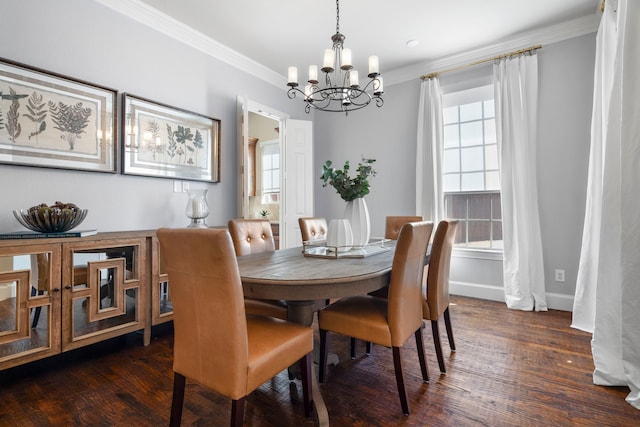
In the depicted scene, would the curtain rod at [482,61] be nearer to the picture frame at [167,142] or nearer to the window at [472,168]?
the window at [472,168]

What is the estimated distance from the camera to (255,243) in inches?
98.4

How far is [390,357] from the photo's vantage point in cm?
226

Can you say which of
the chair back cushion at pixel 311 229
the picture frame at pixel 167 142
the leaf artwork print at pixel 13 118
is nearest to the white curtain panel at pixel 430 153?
the chair back cushion at pixel 311 229

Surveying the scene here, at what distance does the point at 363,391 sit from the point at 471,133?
10.5 ft

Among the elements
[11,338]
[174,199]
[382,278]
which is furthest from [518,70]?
[11,338]

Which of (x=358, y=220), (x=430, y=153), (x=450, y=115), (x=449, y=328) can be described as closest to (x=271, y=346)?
(x=358, y=220)

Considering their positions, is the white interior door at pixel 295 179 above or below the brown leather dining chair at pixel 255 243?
above

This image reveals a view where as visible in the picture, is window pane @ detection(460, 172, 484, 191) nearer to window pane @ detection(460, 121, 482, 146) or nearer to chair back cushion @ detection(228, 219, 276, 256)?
window pane @ detection(460, 121, 482, 146)

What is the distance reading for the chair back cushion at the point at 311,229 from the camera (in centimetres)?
291

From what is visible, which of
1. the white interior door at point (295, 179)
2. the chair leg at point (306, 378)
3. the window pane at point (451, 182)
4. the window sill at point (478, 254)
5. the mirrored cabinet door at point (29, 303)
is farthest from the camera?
the white interior door at point (295, 179)

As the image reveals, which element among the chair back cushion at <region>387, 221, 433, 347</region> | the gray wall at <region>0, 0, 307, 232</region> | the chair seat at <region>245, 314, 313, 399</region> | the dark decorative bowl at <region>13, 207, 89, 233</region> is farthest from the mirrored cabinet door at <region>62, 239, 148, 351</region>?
the chair back cushion at <region>387, 221, 433, 347</region>

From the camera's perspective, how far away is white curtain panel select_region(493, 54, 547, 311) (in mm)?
3252

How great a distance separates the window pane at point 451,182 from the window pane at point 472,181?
0.16 feet

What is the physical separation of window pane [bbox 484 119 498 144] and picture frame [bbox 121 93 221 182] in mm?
3023
